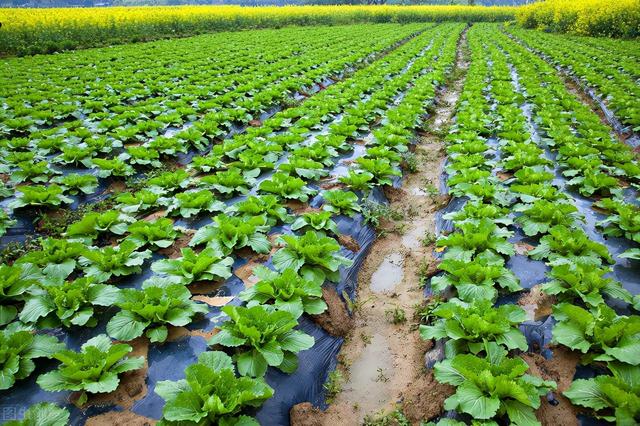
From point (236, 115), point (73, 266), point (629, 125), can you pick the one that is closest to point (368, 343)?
point (73, 266)

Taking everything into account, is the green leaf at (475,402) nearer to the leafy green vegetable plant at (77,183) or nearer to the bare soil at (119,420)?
the bare soil at (119,420)

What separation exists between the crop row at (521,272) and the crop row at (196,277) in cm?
120

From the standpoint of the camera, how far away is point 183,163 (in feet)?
25.6

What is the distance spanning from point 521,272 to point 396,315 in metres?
1.39

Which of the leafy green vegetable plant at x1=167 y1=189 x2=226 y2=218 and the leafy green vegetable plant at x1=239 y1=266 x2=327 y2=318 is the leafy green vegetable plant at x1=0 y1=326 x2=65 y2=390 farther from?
the leafy green vegetable plant at x1=167 y1=189 x2=226 y2=218

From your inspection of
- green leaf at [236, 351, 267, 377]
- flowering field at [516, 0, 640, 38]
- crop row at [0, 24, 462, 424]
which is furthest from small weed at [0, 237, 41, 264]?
flowering field at [516, 0, 640, 38]

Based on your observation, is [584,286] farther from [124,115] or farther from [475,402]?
[124,115]

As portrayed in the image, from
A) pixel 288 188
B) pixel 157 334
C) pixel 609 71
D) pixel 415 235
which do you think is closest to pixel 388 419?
pixel 157 334

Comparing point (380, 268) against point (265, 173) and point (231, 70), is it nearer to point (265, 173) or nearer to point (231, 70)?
point (265, 173)

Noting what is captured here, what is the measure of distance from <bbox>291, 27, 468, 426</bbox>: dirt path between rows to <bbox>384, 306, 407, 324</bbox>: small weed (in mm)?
11

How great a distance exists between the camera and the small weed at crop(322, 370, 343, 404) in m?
3.38

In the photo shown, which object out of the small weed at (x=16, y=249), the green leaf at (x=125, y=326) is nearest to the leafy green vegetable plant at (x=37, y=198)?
the small weed at (x=16, y=249)

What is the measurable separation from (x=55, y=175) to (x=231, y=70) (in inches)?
387

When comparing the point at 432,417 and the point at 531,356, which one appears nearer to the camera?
the point at 432,417
